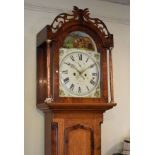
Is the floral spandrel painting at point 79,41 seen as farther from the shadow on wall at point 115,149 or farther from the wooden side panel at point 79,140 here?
the shadow on wall at point 115,149

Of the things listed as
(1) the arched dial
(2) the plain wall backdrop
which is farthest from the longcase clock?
(2) the plain wall backdrop

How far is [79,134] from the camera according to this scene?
86.7 inches

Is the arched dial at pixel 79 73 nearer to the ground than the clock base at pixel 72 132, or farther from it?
farther from it

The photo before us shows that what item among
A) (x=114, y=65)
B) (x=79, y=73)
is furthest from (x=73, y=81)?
(x=114, y=65)

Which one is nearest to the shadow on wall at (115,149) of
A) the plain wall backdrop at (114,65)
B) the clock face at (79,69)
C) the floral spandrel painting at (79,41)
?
the plain wall backdrop at (114,65)

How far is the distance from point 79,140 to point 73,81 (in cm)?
45

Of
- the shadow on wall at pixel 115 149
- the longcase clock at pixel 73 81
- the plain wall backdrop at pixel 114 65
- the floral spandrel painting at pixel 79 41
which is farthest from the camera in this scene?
the shadow on wall at pixel 115 149

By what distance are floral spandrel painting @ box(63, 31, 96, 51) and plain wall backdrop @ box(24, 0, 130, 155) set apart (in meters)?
0.35

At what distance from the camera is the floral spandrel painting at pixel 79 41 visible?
7.29 ft

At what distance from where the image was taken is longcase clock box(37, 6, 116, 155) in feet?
6.95

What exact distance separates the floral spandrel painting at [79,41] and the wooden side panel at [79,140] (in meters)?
0.61

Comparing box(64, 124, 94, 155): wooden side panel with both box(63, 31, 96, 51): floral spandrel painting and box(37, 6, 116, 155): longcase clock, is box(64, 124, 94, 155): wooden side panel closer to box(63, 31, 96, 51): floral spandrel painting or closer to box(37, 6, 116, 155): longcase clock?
box(37, 6, 116, 155): longcase clock
